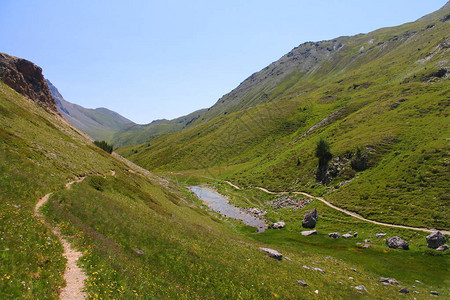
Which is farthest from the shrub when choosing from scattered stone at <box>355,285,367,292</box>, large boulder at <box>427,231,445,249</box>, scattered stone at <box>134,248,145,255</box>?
scattered stone at <box>134,248,145,255</box>

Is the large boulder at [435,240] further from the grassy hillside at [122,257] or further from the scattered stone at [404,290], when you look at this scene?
the scattered stone at [404,290]

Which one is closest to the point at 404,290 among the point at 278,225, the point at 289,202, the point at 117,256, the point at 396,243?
the point at 396,243

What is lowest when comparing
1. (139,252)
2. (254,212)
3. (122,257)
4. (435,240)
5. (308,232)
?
(254,212)

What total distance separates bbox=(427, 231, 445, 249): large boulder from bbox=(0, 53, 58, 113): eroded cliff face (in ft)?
406

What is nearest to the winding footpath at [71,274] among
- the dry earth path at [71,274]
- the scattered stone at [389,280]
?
the dry earth path at [71,274]

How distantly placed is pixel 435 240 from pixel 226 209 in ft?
175

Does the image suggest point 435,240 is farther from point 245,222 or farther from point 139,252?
point 139,252

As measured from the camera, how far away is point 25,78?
297 ft

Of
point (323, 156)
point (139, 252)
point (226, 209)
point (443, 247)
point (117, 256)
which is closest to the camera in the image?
point (117, 256)

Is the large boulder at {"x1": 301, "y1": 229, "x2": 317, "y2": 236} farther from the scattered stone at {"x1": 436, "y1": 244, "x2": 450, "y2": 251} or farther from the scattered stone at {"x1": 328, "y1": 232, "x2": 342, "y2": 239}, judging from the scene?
the scattered stone at {"x1": 436, "y1": 244, "x2": 450, "y2": 251}

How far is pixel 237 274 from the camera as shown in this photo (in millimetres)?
21234

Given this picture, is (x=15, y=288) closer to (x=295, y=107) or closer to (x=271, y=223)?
(x=271, y=223)

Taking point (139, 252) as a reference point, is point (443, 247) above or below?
below

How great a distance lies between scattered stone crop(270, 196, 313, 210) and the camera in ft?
220
